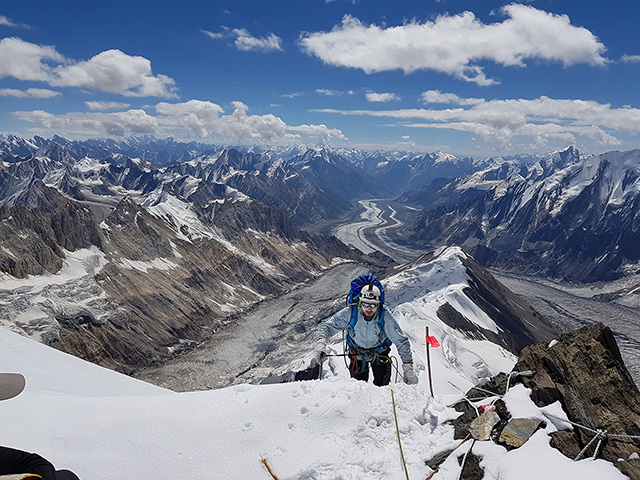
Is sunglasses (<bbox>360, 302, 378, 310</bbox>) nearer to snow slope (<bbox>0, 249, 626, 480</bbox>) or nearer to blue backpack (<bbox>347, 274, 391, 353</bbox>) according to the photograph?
blue backpack (<bbox>347, 274, 391, 353</bbox>)

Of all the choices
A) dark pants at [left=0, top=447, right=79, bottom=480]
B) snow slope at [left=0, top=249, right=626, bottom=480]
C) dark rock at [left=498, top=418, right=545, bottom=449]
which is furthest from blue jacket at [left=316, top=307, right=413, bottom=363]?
dark pants at [left=0, top=447, right=79, bottom=480]

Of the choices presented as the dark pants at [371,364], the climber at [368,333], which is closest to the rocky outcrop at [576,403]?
the climber at [368,333]

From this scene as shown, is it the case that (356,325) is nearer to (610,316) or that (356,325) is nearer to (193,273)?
(193,273)

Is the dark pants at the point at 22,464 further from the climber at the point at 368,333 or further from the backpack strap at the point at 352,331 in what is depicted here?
the backpack strap at the point at 352,331

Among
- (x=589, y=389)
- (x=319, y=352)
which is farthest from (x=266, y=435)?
(x=589, y=389)


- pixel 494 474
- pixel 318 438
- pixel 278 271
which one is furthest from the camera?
pixel 278 271

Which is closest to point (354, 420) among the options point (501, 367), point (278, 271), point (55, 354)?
point (55, 354)
